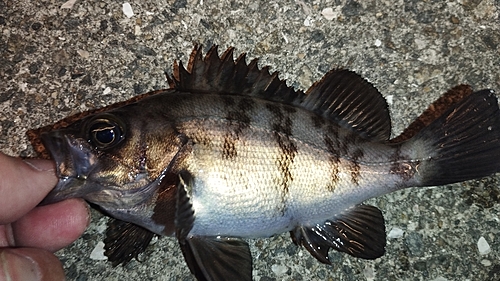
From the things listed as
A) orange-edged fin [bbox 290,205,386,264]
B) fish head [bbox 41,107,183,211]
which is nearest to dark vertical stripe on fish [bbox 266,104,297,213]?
orange-edged fin [bbox 290,205,386,264]

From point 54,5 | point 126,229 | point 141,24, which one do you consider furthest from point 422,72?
point 54,5

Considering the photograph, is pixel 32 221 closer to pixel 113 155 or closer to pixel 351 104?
pixel 113 155

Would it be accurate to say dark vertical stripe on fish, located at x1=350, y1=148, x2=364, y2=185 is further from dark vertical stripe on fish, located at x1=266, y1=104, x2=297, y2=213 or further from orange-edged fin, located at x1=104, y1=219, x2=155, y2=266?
orange-edged fin, located at x1=104, y1=219, x2=155, y2=266

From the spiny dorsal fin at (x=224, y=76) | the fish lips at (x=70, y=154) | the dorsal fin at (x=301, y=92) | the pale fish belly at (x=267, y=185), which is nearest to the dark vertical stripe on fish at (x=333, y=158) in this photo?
the pale fish belly at (x=267, y=185)

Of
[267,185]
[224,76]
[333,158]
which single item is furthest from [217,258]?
[224,76]

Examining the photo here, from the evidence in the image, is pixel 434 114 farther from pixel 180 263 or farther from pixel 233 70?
pixel 180 263

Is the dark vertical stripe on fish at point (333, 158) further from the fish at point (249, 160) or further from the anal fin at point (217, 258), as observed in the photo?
the anal fin at point (217, 258)
